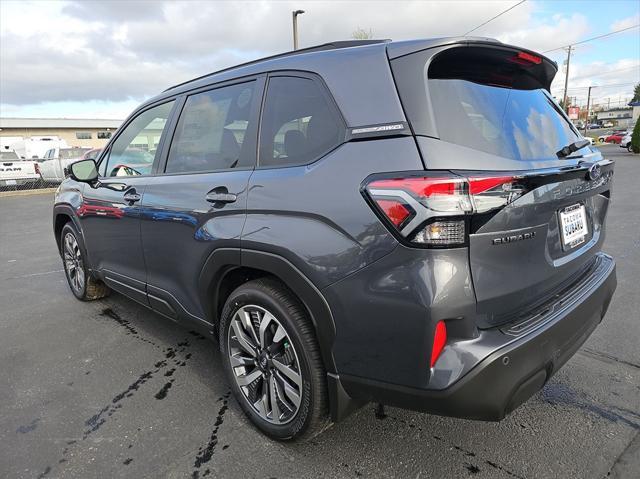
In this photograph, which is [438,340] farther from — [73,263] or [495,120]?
[73,263]

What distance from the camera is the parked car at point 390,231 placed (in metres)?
1.72

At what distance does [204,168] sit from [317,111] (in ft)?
2.98

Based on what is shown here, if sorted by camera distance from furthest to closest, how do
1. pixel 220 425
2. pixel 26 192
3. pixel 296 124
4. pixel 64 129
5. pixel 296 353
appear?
pixel 64 129
pixel 26 192
pixel 220 425
pixel 296 124
pixel 296 353

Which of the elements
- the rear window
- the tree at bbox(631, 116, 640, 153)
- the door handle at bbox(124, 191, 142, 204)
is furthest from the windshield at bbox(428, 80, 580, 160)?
the tree at bbox(631, 116, 640, 153)

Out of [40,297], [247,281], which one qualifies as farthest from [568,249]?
[40,297]

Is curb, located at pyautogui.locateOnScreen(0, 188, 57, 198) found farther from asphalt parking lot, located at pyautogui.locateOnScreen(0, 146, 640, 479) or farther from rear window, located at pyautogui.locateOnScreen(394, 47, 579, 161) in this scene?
rear window, located at pyautogui.locateOnScreen(394, 47, 579, 161)

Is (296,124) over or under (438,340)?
over

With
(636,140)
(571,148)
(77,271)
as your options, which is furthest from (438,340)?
(636,140)

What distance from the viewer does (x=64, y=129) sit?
164ft

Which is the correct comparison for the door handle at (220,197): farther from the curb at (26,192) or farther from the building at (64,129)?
the building at (64,129)

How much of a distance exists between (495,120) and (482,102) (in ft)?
0.32

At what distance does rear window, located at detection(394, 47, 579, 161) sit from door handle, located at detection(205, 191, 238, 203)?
3.32 ft

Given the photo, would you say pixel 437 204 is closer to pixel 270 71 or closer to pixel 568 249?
pixel 568 249

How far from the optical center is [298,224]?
6.69ft
